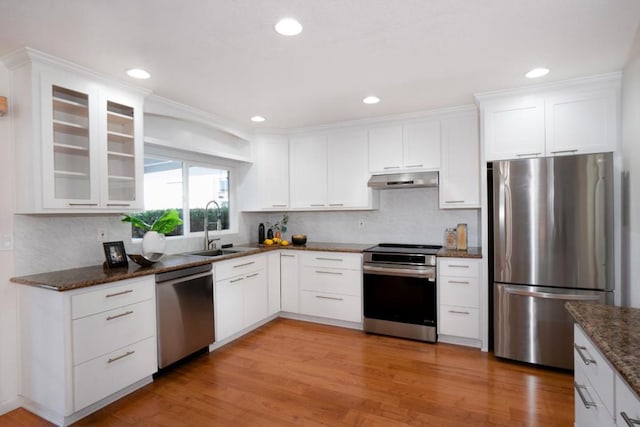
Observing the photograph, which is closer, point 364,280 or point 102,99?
point 102,99

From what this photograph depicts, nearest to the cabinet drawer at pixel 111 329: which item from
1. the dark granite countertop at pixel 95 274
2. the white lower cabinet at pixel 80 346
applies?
the white lower cabinet at pixel 80 346

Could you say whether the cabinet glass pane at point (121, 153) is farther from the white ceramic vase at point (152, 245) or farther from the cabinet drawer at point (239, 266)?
the cabinet drawer at point (239, 266)

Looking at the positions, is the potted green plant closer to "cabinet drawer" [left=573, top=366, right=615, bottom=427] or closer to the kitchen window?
the kitchen window

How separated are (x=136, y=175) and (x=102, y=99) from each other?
0.63m

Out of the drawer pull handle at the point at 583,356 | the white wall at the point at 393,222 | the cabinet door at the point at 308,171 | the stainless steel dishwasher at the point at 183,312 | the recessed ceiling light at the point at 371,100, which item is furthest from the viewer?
the cabinet door at the point at 308,171

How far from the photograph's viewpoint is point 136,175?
282 centimetres

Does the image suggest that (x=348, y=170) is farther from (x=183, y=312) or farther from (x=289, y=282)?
(x=183, y=312)

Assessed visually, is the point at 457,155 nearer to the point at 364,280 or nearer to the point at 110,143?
the point at 364,280

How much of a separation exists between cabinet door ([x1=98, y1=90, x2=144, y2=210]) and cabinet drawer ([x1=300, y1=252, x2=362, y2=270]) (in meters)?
1.91

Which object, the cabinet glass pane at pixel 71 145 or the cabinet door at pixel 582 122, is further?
the cabinet door at pixel 582 122

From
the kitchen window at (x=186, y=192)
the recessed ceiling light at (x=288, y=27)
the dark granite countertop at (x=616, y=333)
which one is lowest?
the dark granite countertop at (x=616, y=333)

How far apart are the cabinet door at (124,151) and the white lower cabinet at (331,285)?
1.98 meters

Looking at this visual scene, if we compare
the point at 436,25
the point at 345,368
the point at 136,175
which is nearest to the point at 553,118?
the point at 436,25

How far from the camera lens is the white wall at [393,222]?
3850 mm
